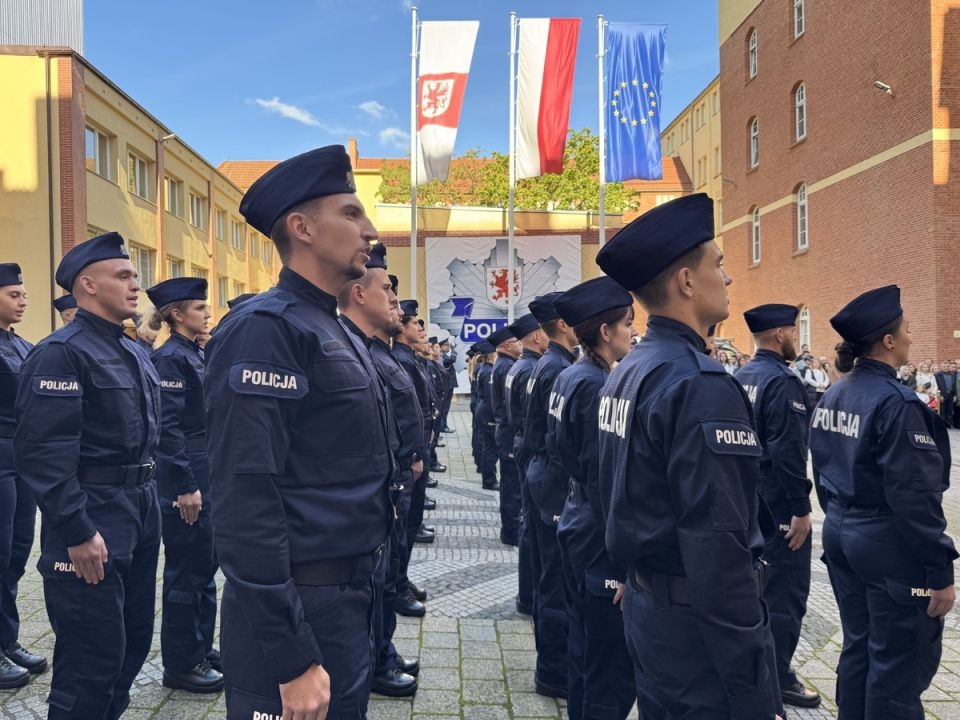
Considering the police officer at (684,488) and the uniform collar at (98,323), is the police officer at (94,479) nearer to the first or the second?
the uniform collar at (98,323)

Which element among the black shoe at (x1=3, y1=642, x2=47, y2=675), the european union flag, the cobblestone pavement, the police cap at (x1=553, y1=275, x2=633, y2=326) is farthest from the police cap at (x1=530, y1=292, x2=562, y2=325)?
the european union flag

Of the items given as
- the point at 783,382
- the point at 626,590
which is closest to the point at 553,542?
the point at 783,382

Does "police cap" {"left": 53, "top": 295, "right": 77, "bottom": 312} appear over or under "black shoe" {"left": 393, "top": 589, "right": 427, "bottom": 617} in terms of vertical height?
over

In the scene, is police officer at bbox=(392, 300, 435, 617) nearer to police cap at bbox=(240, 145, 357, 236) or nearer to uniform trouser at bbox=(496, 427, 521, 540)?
uniform trouser at bbox=(496, 427, 521, 540)

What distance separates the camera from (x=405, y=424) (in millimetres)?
5145

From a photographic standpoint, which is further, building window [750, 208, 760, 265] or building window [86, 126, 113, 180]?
building window [750, 208, 760, 265]

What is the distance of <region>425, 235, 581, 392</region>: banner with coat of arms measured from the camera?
1086 inches

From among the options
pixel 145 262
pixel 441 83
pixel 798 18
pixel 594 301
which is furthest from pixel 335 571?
pixel 798 18

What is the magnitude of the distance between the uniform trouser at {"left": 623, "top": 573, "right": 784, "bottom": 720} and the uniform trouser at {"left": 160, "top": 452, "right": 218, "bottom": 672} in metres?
2.91

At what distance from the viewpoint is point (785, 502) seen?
177 inches

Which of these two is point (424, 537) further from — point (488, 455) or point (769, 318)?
point (769, 318)

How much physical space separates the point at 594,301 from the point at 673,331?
1.73 meters

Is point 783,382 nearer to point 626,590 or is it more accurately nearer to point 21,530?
point 626,590

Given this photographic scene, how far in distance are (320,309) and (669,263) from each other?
110cm
